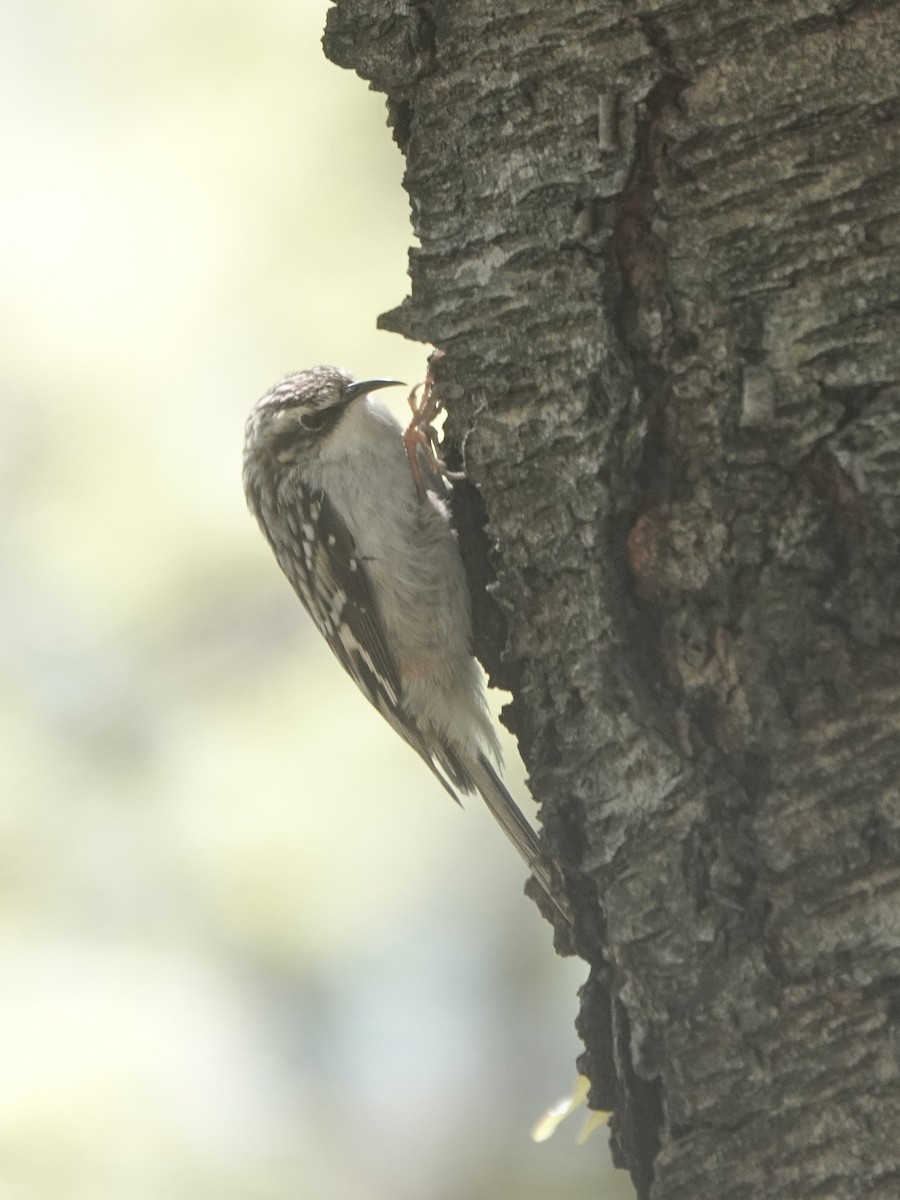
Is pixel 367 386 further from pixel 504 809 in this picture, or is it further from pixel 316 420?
pixel 504 809

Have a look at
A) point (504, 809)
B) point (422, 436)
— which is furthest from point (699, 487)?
point (504, 809)

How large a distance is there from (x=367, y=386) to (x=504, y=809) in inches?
39.6

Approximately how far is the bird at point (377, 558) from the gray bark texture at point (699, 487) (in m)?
1.27

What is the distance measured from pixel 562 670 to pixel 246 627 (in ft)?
6.65

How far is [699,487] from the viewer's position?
1.77 metres

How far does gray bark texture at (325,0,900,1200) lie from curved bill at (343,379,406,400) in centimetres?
131

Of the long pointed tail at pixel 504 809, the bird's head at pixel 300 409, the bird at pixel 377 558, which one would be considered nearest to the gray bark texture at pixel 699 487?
the long pointed tail at pixel 504 809

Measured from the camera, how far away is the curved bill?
10.7 feet

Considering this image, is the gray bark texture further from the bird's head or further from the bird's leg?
the bird's head

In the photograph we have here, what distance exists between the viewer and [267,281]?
3.81 m

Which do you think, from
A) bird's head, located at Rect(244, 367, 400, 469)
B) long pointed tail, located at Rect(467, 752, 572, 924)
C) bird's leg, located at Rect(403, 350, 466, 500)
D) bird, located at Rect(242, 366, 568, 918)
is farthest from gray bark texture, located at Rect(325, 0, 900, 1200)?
bird's head, located at Rect(244, 367, 400, 469)

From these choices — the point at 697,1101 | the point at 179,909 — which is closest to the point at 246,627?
→ the point at 179,909

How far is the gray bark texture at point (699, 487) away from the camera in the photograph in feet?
5.43

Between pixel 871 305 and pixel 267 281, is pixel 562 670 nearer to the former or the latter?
pixel 871 305
